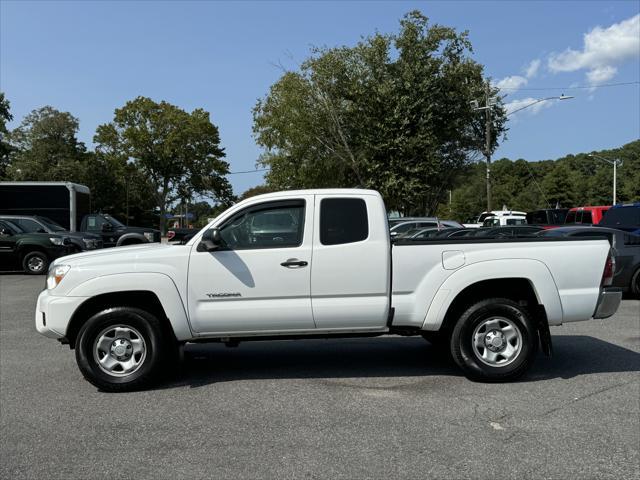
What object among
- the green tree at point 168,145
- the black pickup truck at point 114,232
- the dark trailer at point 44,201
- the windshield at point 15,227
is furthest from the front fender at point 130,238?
the green tree at point 168,145

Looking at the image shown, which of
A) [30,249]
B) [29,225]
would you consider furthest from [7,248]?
[29,225]

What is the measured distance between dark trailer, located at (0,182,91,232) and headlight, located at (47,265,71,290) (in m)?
18.3

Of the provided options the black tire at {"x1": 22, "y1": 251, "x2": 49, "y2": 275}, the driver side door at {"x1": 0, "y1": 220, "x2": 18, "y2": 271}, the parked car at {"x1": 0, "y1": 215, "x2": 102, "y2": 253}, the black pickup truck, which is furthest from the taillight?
the black pickup truck

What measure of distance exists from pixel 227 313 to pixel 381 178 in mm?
27165

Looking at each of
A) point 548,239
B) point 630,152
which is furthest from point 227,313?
point 630,152

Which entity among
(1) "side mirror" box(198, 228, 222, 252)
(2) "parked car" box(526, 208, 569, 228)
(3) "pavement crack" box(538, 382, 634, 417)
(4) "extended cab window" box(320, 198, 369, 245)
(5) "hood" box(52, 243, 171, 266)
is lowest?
(3) "pavement crack" box(538, 382, 634, 417)

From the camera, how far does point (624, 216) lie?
16.4 m

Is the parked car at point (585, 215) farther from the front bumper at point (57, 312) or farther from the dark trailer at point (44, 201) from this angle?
the front bumper at point (57, 312)

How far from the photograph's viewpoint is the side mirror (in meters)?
5.69

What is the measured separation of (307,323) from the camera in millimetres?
5840

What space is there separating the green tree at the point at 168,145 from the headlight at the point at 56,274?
4959cm

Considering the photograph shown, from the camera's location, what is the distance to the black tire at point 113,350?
5762 mm

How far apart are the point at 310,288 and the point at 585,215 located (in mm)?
23362

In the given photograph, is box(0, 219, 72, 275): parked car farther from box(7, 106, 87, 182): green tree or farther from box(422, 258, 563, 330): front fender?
box(7, 106, 87, 182): green tree
